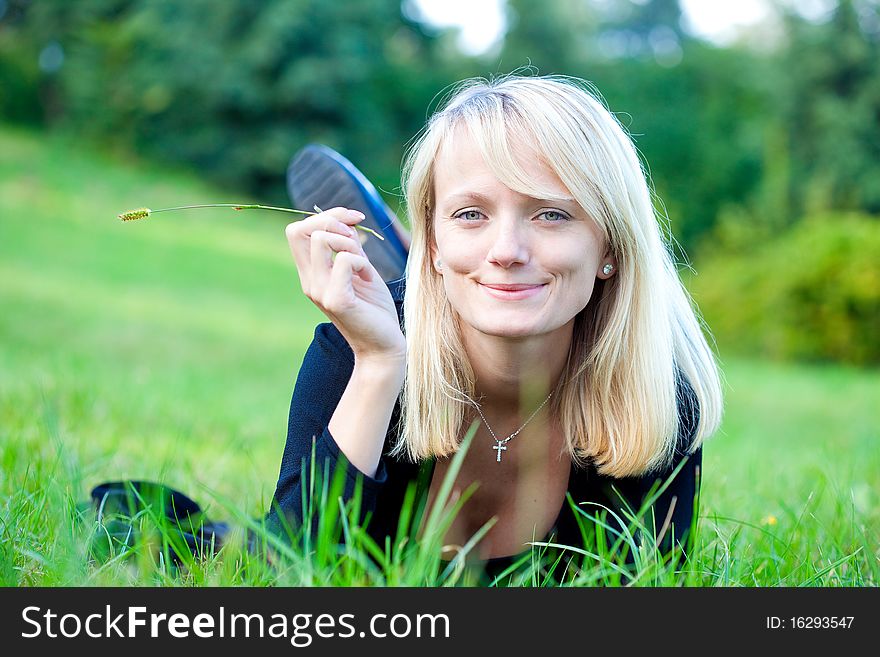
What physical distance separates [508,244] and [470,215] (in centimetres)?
16

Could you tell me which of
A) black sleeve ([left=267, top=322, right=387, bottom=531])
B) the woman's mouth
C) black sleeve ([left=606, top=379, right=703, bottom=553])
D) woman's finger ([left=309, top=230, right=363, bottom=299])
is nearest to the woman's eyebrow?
the woman's mouth

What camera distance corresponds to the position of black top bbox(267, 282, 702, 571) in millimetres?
2023

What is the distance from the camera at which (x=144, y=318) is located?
10.7 m

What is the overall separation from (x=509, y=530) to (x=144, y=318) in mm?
9153

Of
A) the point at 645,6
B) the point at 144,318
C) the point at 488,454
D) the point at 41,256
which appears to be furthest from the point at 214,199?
the point at 645,6

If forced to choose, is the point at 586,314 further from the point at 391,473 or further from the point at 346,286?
the point at 346,286

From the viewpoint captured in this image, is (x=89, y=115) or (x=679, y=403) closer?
(x=679, y=403)

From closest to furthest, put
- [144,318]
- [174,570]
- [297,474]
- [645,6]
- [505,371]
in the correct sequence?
[174,570] < [297,474] < [505,371] < [144,318] < [645,6]

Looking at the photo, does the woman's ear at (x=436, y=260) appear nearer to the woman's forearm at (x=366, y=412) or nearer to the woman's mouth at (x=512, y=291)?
the woman's mouth at (x=512, y=291)

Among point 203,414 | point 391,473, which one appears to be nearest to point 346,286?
point 391,473

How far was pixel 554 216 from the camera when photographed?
2021 millimetres
